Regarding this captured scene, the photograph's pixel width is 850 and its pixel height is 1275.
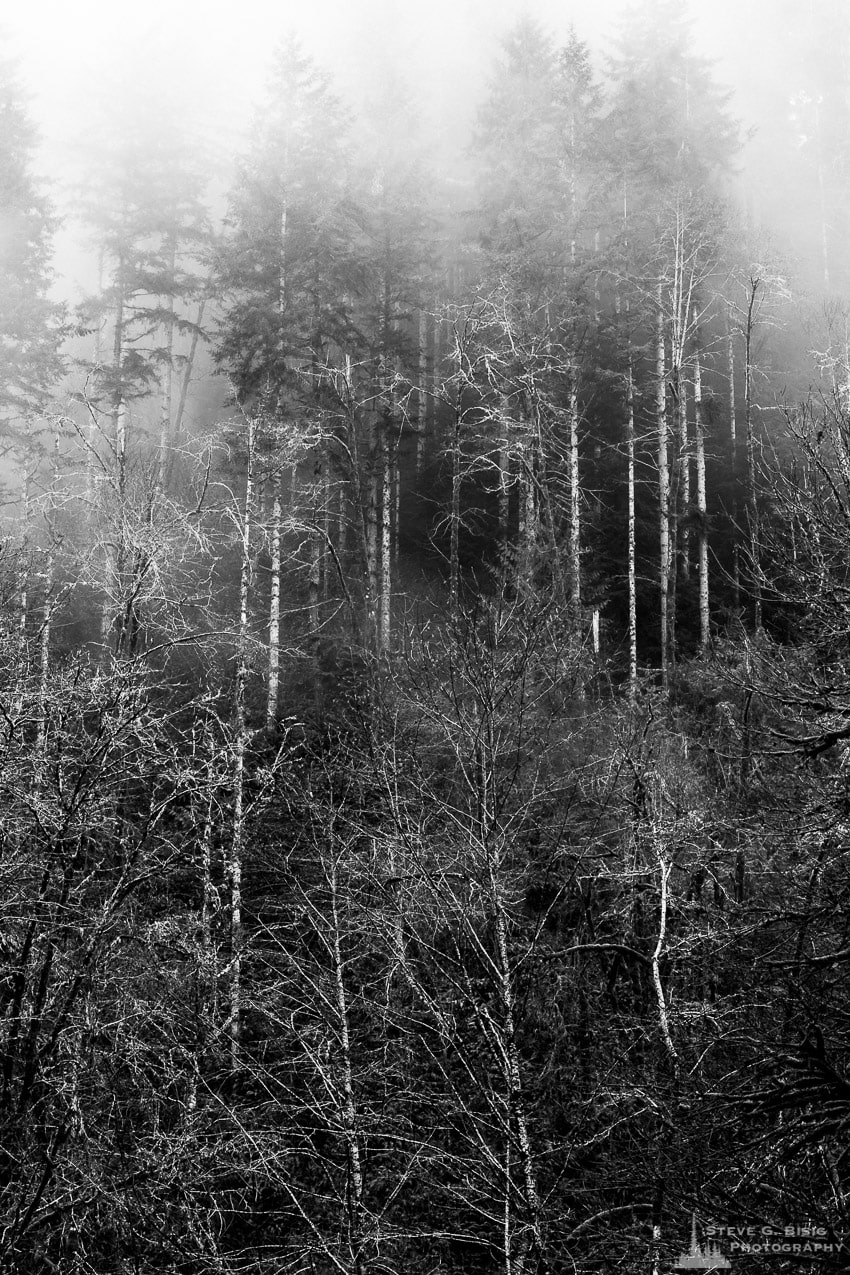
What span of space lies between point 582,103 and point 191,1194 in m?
29.5

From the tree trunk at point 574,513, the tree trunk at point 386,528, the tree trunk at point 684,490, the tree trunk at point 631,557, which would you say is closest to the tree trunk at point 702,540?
the tree trunk at point 684,490

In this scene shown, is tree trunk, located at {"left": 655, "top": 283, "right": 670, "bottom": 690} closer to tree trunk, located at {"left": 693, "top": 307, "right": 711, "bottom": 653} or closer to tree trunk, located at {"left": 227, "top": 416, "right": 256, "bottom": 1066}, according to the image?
tree trunk, located at {"left": 693, "top": 307, "right": 711, "bottom": 653}

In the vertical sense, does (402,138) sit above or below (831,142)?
below

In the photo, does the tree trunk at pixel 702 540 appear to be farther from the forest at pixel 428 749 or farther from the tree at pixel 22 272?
the tree at pixel 22 272

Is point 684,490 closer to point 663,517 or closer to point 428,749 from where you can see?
point 663,517

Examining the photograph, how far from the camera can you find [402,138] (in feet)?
83.4

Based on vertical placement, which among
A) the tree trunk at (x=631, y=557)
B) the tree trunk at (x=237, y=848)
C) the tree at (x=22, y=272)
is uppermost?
the tree at (x=22, y=272)

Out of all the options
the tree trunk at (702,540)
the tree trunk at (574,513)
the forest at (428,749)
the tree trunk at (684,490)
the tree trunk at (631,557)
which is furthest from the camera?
the tree trunk at (684,490)

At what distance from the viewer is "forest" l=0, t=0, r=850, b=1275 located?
778 centimetres

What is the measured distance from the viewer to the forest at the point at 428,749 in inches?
306

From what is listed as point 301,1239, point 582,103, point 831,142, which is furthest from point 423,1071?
point 831,142

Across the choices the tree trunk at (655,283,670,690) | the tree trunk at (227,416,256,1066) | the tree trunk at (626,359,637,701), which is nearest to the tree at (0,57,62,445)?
the tree trunk at (227,416,256,1066)

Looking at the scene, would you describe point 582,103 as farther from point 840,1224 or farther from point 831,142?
point 840,1224

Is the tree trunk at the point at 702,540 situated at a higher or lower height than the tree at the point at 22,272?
lower
